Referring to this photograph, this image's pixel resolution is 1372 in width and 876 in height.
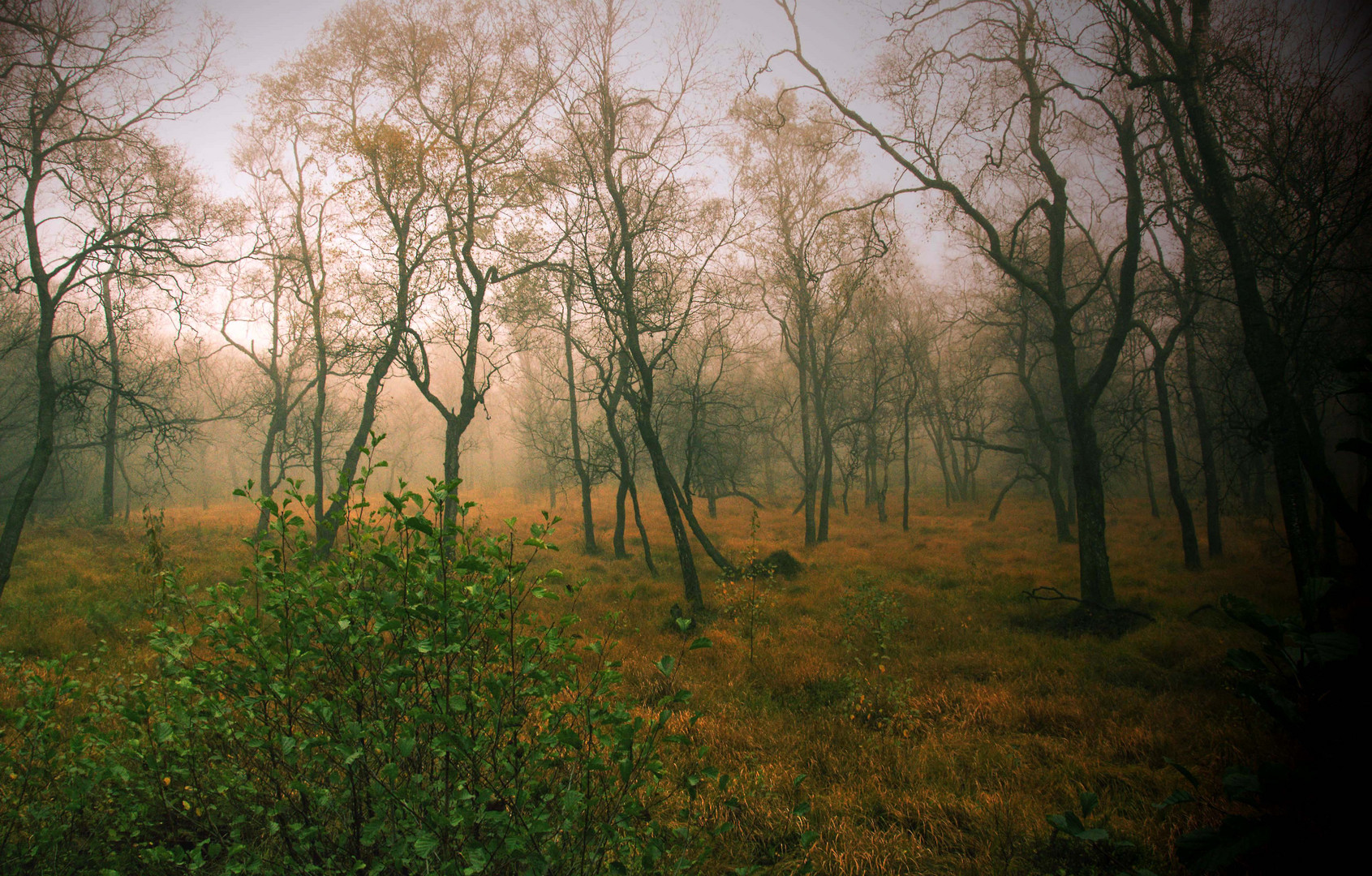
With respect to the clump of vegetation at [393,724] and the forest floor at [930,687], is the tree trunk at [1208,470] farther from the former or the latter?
the clump of vegetation at [393,724]

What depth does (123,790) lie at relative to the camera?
2.76 meters

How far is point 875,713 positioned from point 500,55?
13942mm

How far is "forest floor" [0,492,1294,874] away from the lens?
349cm

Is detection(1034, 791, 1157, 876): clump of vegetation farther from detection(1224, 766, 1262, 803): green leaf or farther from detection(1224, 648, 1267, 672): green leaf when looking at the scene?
detection(1224, 648, 1267, 672): green leaf

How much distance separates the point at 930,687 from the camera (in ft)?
19.0

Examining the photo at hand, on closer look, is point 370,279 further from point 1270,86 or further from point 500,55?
point 1270,86

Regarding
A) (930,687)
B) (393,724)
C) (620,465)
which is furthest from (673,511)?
(393,724)

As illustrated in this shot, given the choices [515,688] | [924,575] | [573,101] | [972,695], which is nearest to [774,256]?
[573,101]

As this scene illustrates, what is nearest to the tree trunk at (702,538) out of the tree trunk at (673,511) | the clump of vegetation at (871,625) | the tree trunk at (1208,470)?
the tree trunk at (673,511)

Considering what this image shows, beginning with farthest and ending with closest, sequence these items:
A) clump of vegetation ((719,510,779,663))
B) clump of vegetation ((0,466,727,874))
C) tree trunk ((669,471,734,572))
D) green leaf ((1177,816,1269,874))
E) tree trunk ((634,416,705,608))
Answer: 1. tree trunk ((669,471,734,572))
2. tree trunk ((634,416,705,608))
3. clump of vegetation ((719,510,779,663))
4. clump of vegetation ((0,466,727,874))
5. green leaf ((1177,816,1269,874))

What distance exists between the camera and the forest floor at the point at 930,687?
349 cm

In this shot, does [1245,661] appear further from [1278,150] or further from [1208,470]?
→ [1208,470]

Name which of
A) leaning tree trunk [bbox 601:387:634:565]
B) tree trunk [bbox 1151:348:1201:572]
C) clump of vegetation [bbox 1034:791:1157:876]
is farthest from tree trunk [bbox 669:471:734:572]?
tree trunk [bbox 1151:348:1201:572]

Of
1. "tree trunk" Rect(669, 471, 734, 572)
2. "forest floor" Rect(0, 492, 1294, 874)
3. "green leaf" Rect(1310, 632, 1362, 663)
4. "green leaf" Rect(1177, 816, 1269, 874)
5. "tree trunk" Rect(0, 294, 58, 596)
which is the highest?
"tree trunk" Rect(0, 294, 58, 596)
